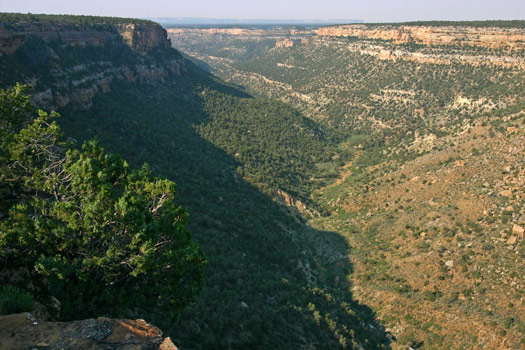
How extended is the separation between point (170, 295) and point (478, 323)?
24.9m

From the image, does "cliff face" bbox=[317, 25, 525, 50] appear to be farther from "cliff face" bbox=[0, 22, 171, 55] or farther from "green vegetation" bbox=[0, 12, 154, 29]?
"green vegetation" bbox=[0, 12, 154, 29]

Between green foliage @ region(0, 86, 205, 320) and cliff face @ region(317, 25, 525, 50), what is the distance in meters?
97.4

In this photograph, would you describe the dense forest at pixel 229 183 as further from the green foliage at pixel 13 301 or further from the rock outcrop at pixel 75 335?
the rock outcrop at pixel 75 335

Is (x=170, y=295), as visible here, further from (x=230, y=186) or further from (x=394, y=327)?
(x=230, y=186)

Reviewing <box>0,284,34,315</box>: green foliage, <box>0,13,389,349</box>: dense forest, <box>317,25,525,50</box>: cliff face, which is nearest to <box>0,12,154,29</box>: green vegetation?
<box>0,13,389,349</box>: dense forest

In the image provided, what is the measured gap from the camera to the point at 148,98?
2840 inches

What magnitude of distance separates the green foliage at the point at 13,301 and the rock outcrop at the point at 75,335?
85 centimetres

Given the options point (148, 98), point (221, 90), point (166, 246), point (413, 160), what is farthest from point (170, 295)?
point (221, 90)

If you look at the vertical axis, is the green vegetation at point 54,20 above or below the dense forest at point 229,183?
above

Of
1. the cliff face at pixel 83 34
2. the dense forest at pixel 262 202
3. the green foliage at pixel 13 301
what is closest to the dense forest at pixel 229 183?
the dense forest at pixel 262 202

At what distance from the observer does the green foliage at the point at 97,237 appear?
44.5 feet

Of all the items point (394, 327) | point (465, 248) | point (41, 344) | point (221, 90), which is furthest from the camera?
point (221, 90)

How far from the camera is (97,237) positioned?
14.7 metres

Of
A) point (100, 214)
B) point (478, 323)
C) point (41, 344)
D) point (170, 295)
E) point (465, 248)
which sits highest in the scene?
point (100, 214)
